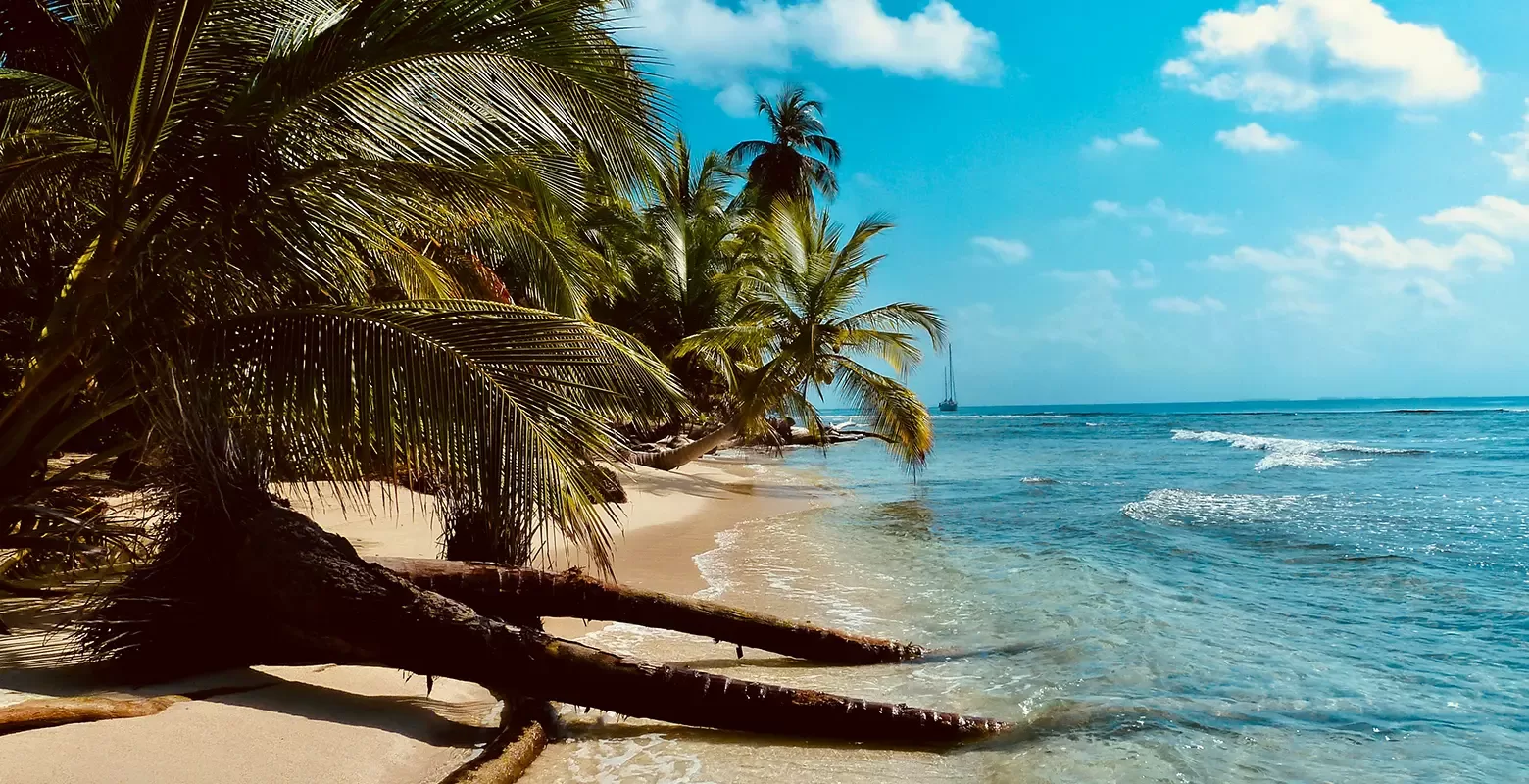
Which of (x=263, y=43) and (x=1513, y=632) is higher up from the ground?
(x=263, y=43)

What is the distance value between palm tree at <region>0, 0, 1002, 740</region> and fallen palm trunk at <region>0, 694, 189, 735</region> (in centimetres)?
48

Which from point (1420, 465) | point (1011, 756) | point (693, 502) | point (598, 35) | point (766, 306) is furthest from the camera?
point (1420, 465)

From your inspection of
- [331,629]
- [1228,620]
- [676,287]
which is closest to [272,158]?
[331,629]

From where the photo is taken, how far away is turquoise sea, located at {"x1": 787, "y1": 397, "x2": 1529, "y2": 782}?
14.4ft

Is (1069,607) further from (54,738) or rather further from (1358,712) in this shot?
(54,738)

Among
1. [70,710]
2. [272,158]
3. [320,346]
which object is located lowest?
[70,710]

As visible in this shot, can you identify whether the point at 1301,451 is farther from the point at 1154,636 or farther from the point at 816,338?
the point at 1154,636

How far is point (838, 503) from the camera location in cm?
1529

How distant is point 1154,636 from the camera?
6.45 m

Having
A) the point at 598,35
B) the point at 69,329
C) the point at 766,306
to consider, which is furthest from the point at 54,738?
the point at 766,306

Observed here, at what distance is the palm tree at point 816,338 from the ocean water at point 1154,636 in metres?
1.83

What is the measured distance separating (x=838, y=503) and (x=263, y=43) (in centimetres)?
1182

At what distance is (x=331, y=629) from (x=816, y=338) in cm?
1307

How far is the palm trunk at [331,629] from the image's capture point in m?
3.57
